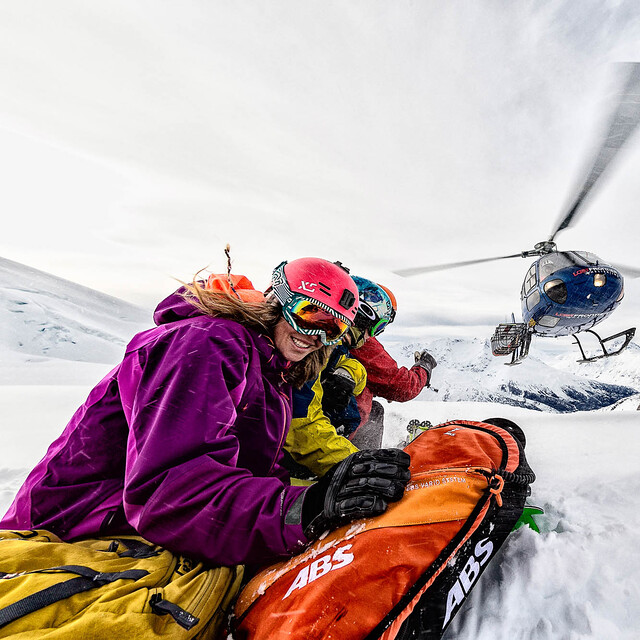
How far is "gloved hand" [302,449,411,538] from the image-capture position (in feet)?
4.28

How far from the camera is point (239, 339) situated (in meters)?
1.65

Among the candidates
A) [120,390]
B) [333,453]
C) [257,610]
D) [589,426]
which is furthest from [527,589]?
[589,426]

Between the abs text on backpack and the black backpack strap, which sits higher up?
the abs text on backpack

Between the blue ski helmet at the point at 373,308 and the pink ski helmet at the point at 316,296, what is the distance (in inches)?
68.8

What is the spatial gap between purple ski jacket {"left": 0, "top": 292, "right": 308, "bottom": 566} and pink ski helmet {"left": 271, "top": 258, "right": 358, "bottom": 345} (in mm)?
370

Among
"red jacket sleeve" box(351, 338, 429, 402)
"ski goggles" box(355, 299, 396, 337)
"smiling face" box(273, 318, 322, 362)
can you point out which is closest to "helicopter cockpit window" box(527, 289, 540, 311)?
"red jacket sleeve" box(351, 338, 429, 402)

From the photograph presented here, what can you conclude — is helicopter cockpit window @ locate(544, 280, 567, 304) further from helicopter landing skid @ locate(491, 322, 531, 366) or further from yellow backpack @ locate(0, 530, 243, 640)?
yellow backpack @ locate(0, 530, 243, 640)

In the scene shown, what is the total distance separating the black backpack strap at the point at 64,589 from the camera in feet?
3.25

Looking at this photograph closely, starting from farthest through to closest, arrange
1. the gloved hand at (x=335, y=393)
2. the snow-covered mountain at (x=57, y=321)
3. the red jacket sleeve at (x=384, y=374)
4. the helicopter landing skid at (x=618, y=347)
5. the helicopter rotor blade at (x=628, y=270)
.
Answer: the snow-covered mountain at (x=57, y=321)
the helicopter rotor blade at (x=628, y=270)
the helicopter landing skid at (x=618, y=347)
the red jacket sleeve at (x=384, y=374)
the gloved hand at (x=335, y=393)

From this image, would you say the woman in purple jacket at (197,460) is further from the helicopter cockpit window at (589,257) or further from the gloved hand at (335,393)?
the helicopter cockpit window at (589,257)

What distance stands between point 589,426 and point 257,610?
3911mm

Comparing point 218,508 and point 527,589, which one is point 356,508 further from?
point 527,589

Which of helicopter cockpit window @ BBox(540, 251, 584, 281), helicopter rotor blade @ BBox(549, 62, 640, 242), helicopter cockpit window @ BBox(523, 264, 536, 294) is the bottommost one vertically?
helicopter cockpit window @ BBox(523, 264, 536, 294)

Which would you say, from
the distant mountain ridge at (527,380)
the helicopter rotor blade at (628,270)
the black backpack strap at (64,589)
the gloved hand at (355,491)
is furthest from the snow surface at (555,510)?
the distant mountain ridge at (527,380)
